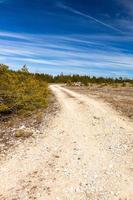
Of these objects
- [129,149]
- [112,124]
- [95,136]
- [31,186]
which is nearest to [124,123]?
[112,124]

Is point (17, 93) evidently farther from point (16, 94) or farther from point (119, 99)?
point (119, 99)

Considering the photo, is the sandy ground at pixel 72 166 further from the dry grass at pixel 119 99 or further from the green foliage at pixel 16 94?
the dry grass at pixel 119 99

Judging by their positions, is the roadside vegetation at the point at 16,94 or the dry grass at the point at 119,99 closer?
the roadside vegetation at the point at 16,94

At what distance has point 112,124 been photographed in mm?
20125

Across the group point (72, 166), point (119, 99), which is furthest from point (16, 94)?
point (119, 99)

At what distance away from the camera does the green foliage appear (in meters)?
23.5

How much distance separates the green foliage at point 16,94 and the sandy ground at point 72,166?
571 cm

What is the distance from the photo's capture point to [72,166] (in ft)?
38.3

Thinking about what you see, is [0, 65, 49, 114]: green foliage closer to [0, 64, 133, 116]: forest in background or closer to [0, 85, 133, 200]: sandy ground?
[0, 64, 133, 116]: forest in background

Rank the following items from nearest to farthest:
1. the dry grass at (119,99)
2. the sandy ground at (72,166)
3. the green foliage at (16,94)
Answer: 1. the sandy ground at (72,166)
2. the green foliage at (16,94)
3. the dry grass at (119,99)

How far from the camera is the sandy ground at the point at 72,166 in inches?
372

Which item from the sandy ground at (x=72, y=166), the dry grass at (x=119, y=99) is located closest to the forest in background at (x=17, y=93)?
the sandy ground at (x=72, y=166)

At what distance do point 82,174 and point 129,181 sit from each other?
1.68 metres

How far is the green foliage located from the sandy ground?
5.71 m
